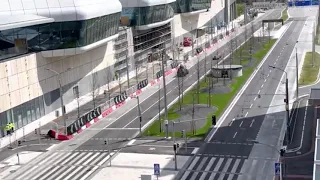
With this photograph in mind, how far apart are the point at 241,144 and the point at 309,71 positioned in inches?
1729

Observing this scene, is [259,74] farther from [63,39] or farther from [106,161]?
[106,161]

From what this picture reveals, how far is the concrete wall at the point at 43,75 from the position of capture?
225 ft

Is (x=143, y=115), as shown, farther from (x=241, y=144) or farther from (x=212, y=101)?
(x=241, y=144)

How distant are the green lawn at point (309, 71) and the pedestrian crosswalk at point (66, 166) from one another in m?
43.5

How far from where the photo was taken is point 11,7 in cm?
7181

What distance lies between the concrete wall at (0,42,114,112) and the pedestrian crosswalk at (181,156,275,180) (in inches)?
1029

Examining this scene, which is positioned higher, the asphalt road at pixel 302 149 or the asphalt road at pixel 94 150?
the asphalt road at pixel 302 149

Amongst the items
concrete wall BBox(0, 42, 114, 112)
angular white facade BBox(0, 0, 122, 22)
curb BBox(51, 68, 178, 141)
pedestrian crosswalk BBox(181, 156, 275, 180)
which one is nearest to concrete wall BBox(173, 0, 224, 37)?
curb BBox(51, 68, 178, 141)

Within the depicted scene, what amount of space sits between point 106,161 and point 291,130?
21441 millimetres

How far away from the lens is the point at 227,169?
173ft

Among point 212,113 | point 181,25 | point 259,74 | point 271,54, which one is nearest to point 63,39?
point 212,113

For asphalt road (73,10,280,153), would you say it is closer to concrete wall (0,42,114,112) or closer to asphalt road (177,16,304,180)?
asphalt road (177,16,304,180)

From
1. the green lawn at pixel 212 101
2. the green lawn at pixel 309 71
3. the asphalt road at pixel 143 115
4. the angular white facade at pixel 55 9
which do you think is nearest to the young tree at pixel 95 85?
the asphalt road at pixel 143 115

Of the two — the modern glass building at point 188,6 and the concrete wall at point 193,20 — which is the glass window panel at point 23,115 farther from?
the modern glass building at point 188,6
